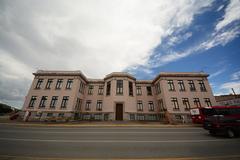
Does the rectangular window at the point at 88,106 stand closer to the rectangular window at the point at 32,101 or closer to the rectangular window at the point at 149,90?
the rectangular window at the point at 32,101

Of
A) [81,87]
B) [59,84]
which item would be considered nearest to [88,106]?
[81,87]

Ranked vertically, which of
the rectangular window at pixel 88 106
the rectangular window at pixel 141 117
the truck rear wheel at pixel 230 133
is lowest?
the truck rear wheel at pixel 230 133

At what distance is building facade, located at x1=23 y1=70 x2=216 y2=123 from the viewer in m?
20.5

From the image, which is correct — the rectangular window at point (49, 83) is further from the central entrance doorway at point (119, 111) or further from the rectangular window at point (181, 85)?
the rectangular window at point (181, 85)

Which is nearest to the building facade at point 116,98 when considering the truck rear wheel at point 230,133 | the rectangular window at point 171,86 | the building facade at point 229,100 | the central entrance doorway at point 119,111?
the central entrance doorway at point 119,111

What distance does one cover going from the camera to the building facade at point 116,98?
2045cm

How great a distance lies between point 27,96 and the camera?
21.4 meters

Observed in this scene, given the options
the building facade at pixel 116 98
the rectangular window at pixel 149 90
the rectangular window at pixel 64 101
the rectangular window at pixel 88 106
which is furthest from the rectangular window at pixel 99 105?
the rectangular window at pixel 149 90

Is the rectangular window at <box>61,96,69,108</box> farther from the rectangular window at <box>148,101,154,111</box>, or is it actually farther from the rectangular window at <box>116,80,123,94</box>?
the rectangular window at <box>148,101,154,111</box>

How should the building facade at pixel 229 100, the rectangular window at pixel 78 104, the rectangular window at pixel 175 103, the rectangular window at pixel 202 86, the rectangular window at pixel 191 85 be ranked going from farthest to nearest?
the building facade at pixel 229 100 < the rectangular window at pixel 78 104 < the rectangular window at pixel 191 85 < the rectangular window at pixel 202 86 < the rectangular window at pixel 175 103

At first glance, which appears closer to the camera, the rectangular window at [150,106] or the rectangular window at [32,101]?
the rectangular window at [32,101]

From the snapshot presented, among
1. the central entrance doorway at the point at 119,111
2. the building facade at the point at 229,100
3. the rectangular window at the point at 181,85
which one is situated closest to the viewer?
the central entrance doorway at the point at 119,111

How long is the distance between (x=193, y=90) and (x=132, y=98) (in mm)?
13170

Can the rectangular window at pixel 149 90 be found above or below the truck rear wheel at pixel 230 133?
above
